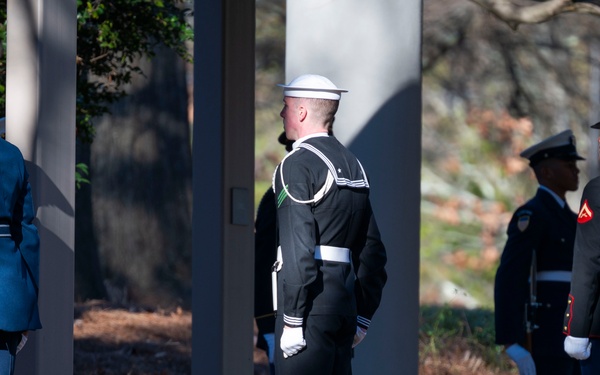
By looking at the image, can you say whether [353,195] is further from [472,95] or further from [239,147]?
[472,95]

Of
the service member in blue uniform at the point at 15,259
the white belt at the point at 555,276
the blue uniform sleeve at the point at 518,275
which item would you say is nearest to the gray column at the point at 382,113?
the blue uniform sleeve at the point at 518,275

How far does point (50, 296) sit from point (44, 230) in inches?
12.8

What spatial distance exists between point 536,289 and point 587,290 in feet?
5.03

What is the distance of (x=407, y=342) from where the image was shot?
24.4ft

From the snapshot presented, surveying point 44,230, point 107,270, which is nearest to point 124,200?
point 107,270

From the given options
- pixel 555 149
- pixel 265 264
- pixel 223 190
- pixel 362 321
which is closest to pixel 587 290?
pixel 362 321

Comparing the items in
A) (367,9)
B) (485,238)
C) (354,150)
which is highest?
(367,9)

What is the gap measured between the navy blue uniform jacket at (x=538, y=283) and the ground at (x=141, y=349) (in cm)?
390

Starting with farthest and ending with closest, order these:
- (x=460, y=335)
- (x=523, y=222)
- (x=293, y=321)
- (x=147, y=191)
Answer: (x=147, y=191) → (x=460, y=335) → (x=523, y=222) → (x=293, y=321)

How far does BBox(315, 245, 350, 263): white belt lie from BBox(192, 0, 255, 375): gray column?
6.32 feet

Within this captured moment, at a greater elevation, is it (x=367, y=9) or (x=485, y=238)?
(x=367, y=9)

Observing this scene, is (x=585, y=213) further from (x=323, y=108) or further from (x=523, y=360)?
(x=523, y=360)

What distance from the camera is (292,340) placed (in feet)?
17.7

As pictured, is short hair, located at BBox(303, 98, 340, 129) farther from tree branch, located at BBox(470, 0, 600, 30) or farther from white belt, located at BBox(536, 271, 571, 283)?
tree branch, located at BBox(470, 0, 600, 30)
